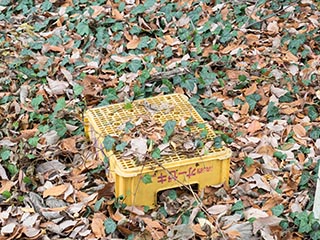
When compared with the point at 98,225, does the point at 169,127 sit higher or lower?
higher

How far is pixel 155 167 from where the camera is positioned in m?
2.85

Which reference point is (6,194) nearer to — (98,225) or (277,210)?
(98,225)

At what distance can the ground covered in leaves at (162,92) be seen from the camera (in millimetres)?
2900

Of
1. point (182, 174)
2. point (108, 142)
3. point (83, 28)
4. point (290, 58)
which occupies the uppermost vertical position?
point (108, 142)

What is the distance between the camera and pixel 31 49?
13.9 ft

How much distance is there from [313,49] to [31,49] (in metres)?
1.77

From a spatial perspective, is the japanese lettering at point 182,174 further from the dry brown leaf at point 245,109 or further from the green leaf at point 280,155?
the dry brown leaf at point 245,109

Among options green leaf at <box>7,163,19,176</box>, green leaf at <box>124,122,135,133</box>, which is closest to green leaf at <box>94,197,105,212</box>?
green leaf at <box>124,122,135,133</box>

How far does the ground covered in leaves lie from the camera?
2900 mm

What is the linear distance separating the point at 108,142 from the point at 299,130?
1058 millimetres

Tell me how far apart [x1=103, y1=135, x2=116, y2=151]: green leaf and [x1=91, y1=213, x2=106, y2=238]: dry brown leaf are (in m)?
0.29

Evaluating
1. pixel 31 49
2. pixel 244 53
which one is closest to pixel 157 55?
pixel 244 53

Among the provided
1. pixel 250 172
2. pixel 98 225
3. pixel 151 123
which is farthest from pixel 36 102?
pixel 250 172

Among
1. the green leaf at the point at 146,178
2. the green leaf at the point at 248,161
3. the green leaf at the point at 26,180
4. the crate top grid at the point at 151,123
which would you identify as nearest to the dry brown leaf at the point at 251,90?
the crate top grid at the point at 151,123
